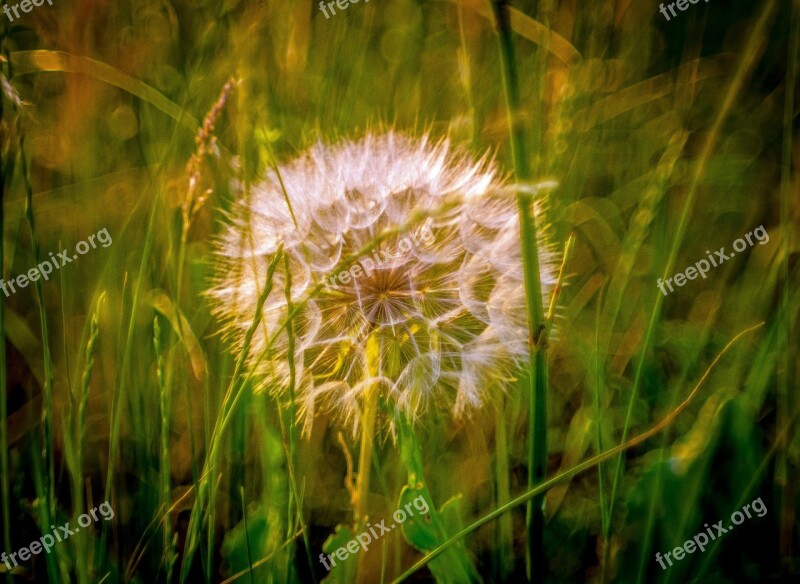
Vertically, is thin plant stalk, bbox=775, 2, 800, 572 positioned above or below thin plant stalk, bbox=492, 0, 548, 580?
below

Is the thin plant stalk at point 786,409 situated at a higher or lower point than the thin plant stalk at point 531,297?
lower

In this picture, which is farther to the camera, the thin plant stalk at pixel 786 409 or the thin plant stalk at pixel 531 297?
the thin plant stalk at pixel 786 409

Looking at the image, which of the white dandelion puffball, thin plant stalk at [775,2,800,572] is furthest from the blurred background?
the white dandelion puffball

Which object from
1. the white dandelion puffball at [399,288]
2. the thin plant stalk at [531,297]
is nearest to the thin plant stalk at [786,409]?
the white dandelion puffball at [399,288]

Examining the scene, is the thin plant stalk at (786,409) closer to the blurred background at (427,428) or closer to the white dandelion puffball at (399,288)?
the blurred background at (427,428)

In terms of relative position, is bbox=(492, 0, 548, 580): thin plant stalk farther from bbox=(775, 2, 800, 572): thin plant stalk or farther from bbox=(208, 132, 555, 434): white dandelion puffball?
bbox=(775, 2, 800, 572): thin plant stalk
